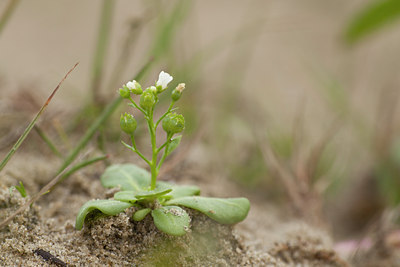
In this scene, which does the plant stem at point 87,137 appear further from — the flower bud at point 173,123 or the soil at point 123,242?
the flower bud at point 173,123

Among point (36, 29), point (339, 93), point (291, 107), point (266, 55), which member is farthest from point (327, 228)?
point (36, 29)

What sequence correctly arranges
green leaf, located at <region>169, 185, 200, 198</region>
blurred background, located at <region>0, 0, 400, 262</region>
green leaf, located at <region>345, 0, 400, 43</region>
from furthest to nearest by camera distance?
green leaf, located at <region>345, 0, 400, 43</region> → blurred background, located at <region>0, 0, 400, 262</region> → green leaf, located at <region>169, 185, 200, 198</region>

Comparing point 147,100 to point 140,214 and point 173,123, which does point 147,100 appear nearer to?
point 173,123

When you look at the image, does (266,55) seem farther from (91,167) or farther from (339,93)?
(91,167)

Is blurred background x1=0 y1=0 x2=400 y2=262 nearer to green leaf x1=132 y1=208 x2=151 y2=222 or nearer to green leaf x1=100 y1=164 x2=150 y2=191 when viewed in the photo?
green leaf x1=100 y1=164 x2=150 y2=191

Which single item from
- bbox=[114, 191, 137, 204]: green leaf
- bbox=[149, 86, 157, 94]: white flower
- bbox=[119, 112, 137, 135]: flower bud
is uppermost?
bbox=[149, 86, 157, 94]: white flower

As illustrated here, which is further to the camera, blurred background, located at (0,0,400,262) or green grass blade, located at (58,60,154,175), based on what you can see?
blurred background, located at (0,0,400,262)

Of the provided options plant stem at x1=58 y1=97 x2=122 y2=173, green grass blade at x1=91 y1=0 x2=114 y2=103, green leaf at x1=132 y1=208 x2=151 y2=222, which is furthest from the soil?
green grass blade at x1=91 y1=0 x2=114 y2=103
